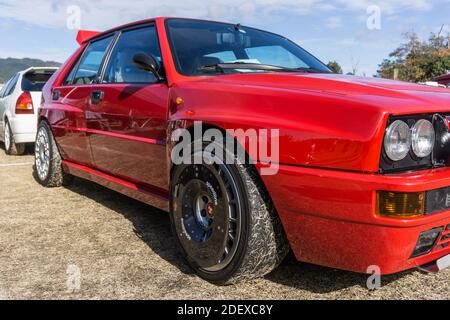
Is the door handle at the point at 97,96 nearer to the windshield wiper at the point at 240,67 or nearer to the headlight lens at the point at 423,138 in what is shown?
the windshield wiper at the point at 240,67

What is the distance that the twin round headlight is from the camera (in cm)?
173

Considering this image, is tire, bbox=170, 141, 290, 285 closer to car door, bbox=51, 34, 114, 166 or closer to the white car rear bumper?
car door, bbox=51, 34, 114, 166

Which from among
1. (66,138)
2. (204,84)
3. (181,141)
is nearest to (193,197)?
(181,141)

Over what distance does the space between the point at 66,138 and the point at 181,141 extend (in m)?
2.05

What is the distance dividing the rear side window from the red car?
14.8 feet

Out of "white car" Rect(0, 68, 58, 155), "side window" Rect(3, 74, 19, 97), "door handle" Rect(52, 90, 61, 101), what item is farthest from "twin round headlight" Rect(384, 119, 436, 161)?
"side window" Rect(3, 74, 19, 97)

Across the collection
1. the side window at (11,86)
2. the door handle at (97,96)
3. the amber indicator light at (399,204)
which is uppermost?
the side window at (11,86)

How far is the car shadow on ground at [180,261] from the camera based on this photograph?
225 cm

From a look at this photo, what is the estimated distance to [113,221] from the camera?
3.42 meters

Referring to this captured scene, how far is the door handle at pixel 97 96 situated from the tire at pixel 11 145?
14.2 ft

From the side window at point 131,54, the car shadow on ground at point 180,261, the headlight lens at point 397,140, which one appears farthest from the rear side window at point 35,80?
the headlight lens at point 397,140

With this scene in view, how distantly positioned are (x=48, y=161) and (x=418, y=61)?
21.2m

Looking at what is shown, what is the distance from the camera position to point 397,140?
68.8 inches

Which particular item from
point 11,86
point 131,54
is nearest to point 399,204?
point 131,54
